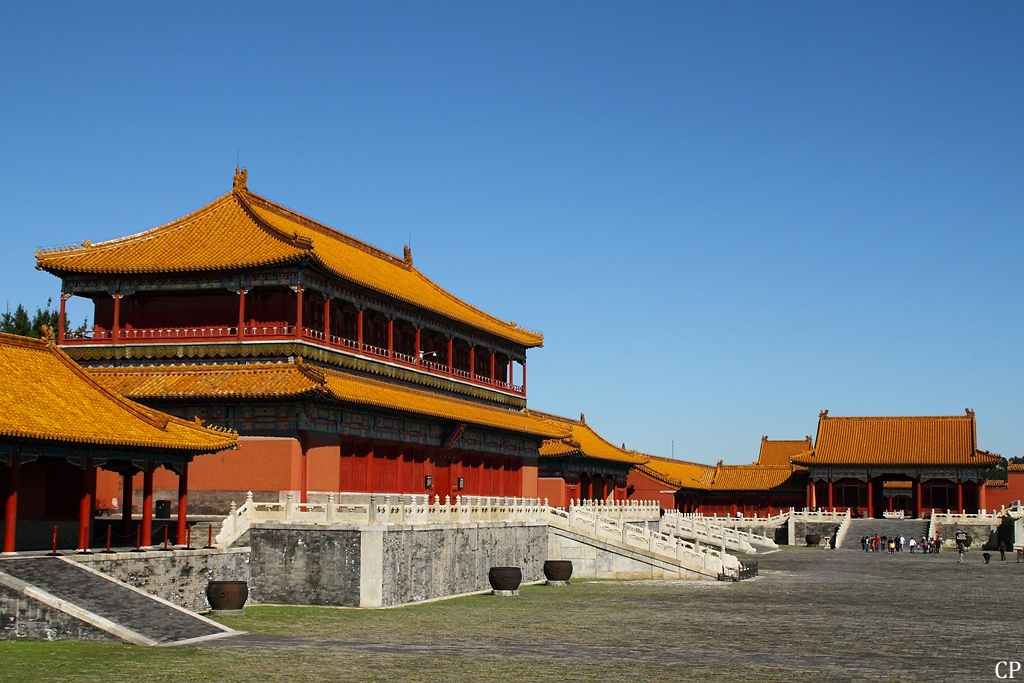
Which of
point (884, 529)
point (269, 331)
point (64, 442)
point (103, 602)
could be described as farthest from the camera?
point (884, 529)

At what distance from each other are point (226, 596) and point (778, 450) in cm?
8875

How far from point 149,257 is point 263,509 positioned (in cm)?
1224

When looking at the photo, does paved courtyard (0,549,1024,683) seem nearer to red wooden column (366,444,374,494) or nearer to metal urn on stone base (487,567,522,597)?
Result: metal urn on stone base (487,567,522,597)

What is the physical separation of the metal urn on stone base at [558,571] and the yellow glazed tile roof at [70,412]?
44.4ft

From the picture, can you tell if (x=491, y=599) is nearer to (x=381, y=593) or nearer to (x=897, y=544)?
(x=381, y=593)

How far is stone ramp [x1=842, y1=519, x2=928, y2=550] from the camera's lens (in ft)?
255

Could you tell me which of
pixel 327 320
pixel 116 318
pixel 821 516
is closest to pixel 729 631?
pixel 327 320

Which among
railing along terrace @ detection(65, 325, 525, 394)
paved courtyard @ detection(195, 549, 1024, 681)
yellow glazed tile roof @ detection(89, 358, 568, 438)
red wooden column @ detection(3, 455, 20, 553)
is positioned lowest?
paved courtyard @ detection(195, 549, 1024, 681)

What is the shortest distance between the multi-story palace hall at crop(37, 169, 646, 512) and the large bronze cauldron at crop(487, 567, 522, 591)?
5892 millimetres

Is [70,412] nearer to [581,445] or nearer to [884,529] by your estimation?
[581,445]

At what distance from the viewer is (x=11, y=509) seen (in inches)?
1094

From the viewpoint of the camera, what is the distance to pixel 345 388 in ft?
138

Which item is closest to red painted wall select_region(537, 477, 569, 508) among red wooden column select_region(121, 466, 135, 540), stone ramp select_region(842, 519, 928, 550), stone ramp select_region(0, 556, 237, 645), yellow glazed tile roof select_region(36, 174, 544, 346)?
stone ramp select_region(842, 519, 928, 550)

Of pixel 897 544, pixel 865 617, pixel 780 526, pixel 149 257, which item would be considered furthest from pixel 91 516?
pixel 780 526
